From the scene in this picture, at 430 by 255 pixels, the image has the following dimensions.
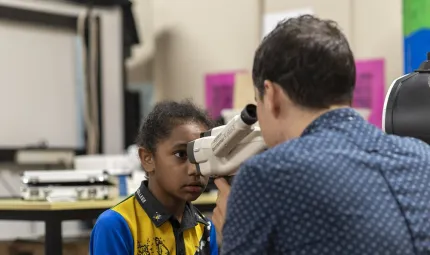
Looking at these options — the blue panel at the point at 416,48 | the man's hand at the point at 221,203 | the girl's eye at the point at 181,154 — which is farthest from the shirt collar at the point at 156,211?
the blue panel at the point at 416,48

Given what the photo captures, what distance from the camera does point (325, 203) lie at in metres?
0.89

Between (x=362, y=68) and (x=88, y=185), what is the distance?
4.84ft

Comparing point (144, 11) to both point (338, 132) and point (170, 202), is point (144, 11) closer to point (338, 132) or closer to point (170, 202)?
point (170, 202)

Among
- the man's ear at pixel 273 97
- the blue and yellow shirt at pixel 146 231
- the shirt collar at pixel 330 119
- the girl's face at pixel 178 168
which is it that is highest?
the man's ear at pixel 273 97

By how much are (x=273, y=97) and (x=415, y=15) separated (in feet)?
4.93

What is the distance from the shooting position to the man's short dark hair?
0.96m

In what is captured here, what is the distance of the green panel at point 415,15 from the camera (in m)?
2.20

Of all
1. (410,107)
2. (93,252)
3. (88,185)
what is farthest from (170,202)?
(88,185)

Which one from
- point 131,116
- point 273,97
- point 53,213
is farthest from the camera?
point 131,116

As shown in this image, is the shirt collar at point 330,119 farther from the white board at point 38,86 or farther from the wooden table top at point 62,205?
the white board at point 38,86

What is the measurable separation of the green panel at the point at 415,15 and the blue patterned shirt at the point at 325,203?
1.37 m

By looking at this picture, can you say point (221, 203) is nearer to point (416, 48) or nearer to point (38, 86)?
point (416, 48)

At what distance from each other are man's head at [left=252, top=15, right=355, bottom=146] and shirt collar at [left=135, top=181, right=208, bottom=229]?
55 cm

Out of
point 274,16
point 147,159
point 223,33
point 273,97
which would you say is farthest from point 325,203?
point 223,33
